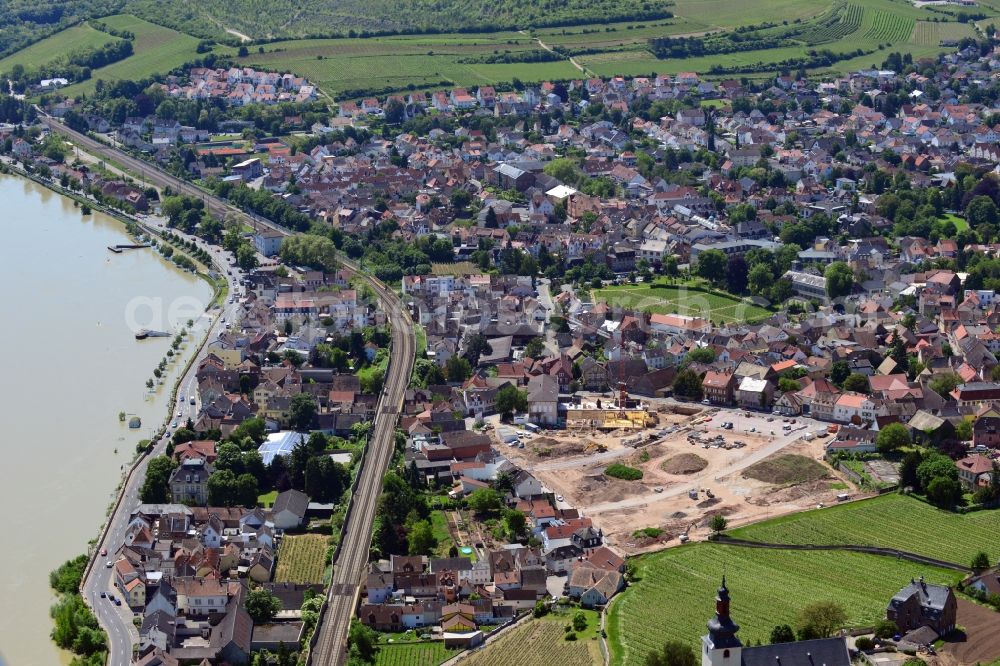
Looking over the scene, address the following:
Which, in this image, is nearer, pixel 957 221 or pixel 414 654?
pixel 414 654

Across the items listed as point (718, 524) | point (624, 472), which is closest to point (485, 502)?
point (624, 472)

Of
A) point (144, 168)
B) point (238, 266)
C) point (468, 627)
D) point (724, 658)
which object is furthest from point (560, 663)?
point (144, 168)

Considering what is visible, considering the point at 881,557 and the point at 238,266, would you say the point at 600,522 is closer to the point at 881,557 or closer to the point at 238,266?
the point at 881,557

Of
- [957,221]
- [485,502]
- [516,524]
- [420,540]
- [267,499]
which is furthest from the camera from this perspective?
[957,221]

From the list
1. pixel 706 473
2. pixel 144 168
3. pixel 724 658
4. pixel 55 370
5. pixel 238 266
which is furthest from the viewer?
pixel 144 168

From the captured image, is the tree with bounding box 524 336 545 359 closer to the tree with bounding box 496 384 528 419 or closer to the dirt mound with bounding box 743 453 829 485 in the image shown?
the tree with bounding box 496 384 528 419

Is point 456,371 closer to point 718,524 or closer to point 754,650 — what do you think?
point 718,524

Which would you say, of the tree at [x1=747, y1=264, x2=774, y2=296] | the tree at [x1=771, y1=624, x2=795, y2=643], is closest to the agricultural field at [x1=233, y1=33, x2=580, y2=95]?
the tree at [x1=747, y1=264, x2=774, y2=296]
